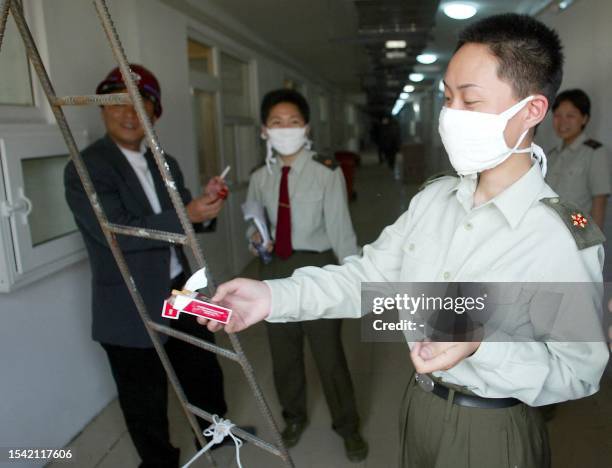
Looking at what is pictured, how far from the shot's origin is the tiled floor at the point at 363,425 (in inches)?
85.8

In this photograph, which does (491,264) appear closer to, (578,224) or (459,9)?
(578,224)

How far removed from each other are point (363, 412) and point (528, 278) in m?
1.82

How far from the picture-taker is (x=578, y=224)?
91 centimetres

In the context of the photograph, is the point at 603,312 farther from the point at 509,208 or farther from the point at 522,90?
the point at 522,90

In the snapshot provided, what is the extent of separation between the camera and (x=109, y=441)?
2.33 metres

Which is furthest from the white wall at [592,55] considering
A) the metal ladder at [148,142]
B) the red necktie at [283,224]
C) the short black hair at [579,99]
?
the metal ladder at [148,142]

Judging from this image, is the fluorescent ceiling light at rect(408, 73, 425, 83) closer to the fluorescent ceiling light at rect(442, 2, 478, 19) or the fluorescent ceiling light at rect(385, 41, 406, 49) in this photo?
the fluorescent ceiling light at rect(385, 41, 406, 49)

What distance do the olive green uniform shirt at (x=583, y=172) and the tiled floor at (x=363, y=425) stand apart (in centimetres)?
101

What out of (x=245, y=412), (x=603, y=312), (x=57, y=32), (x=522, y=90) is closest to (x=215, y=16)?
(x=57, y=32)

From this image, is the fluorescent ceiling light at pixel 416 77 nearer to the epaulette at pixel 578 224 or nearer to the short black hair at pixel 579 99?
the short black hair at pixel 579 99

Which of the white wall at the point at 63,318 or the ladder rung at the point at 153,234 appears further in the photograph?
the white wall at the point at 63,318

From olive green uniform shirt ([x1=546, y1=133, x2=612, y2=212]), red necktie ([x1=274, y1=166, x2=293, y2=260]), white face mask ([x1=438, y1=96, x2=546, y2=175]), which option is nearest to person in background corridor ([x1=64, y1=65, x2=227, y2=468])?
red necktie ([x1=274, y1=166, x2=293, y2=260])

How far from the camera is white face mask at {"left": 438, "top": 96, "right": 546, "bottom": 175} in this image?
970 millimetres

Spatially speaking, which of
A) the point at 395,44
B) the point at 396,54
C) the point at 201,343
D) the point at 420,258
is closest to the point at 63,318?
the point at 201,343
